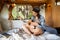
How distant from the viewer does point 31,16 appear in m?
2.78

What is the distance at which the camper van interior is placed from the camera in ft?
8.86

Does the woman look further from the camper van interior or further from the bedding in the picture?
the bedding

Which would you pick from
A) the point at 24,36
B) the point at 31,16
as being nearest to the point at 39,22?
the point at 31,16

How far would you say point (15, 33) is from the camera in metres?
2.58

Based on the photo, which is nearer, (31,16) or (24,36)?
(24,36)

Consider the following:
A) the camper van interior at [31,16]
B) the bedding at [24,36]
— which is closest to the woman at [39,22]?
the camper van interior at [31,16]

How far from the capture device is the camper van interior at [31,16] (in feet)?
8.86

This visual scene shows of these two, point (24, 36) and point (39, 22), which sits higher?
point (39, 22)

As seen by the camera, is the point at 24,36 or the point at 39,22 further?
the point at 39,22

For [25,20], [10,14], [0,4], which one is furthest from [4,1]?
[25,20]

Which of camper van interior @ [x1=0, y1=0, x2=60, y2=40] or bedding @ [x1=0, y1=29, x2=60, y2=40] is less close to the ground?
camper van interior @ [x1=0, y1=0, x2=60, y2=40]

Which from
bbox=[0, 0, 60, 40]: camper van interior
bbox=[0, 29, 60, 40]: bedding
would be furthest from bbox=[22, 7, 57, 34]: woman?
bbox=[0, 29, 60, 40]: bedding

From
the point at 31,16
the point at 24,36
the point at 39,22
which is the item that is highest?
the point at 31,16

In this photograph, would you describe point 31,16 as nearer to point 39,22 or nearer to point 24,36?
point 39,22
